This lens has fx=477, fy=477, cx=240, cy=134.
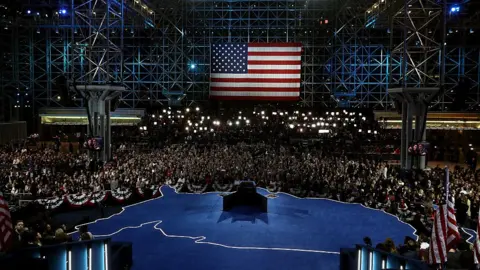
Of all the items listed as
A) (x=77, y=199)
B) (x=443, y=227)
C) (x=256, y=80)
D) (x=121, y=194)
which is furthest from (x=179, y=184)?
(x=256, y=80)

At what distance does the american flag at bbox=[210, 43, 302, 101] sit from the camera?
36.4 m

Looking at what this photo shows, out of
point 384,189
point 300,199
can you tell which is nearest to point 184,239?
point 300,199

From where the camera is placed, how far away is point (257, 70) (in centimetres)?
3678

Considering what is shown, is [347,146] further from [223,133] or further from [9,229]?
[9,229]

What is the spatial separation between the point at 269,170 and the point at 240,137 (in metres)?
11.5

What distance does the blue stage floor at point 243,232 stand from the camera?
12.5m

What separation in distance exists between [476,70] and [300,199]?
27.3 m

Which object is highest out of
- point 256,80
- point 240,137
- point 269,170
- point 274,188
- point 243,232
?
point 256,80

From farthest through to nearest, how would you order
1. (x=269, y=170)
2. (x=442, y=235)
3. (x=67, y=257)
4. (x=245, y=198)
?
(x=269, y=170) → (x=245, y=198) → (x=67, y=257) → (x=442, y=235)

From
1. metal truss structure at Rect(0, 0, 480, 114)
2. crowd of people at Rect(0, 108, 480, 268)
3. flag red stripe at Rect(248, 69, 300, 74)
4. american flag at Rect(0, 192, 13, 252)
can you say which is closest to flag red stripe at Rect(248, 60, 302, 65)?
flag red stripe at Rect(248, 69, 300, 74)

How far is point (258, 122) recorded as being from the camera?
39.6 meters

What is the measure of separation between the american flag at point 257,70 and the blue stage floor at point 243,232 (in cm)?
1696

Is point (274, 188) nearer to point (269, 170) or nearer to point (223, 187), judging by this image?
point (269, 170)

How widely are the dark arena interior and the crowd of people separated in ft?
0.36
